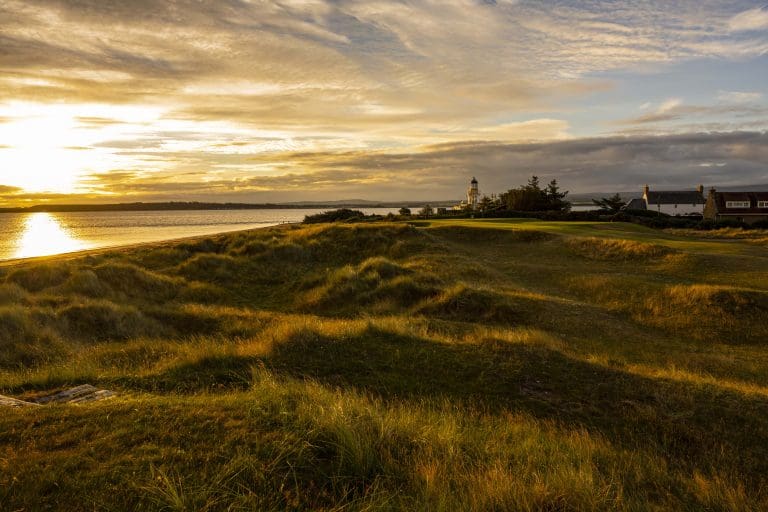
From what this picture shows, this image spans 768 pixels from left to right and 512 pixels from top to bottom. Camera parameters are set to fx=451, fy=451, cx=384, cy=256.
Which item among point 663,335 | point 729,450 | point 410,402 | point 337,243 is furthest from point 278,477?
point 337,243

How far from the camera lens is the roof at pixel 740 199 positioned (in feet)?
213

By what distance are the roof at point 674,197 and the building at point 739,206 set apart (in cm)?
1638

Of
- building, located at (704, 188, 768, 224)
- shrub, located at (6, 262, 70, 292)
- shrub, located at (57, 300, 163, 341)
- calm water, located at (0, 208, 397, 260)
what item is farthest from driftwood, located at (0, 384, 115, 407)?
building, located at (704, 188, 768, 224)

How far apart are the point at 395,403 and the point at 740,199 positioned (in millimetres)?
80139

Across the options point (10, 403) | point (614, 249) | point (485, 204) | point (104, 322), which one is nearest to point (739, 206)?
point (485, 204)

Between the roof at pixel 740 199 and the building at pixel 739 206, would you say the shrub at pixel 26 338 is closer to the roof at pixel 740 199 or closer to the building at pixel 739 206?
the building at pixel 739 206

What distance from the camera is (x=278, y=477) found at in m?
3.84

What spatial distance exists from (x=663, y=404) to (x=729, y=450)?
47.2 inches

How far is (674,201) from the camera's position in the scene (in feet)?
279

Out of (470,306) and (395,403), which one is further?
(470,306)

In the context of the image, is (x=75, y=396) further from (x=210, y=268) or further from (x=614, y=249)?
(x=614, y=249)

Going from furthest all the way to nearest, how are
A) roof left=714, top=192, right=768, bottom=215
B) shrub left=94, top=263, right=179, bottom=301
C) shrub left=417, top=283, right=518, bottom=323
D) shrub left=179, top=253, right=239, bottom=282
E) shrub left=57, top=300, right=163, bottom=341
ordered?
roof left=714, top=192, right=768, bottom=215 < shrub left=179, top=253, right=239, bottom=282 < shrub left=94, top=263, right=179, bottom=301 < shrub left=417, top=283, right=518, bottom=323 < shrub left=57, top=300, right=163, bottom=341

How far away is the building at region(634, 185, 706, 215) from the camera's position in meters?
83.4

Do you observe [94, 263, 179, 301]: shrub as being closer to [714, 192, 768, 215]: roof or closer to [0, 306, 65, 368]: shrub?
[0, 306, 65, 368]: shrub
